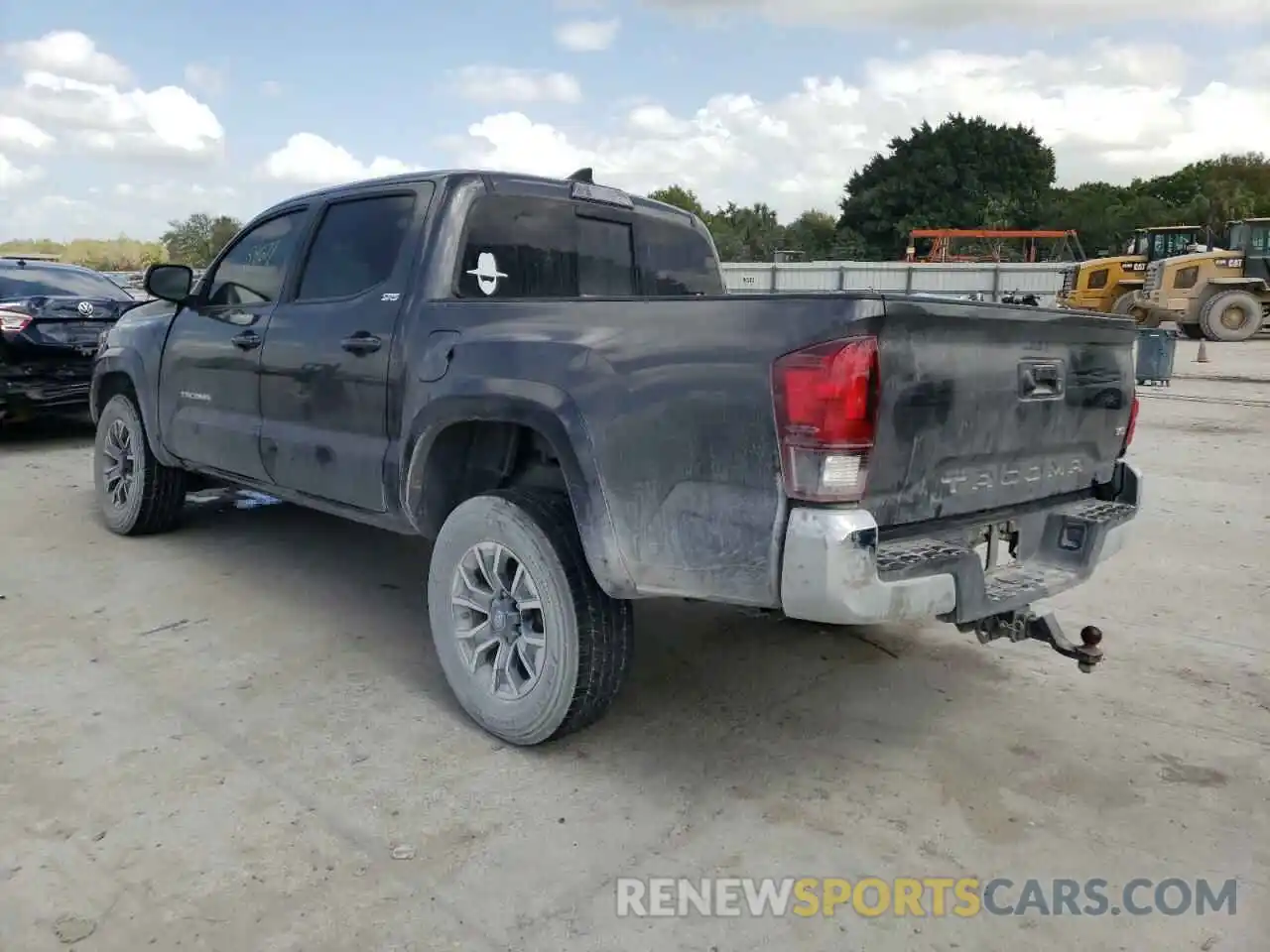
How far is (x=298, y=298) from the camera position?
4.25 m

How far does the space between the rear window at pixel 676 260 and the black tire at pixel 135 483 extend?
9.82 feet

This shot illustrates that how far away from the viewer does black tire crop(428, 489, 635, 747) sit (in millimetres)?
2998

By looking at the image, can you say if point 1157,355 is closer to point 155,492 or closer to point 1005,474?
point 1005,474

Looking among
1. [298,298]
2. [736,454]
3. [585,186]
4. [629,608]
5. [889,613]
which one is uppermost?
[585,186]

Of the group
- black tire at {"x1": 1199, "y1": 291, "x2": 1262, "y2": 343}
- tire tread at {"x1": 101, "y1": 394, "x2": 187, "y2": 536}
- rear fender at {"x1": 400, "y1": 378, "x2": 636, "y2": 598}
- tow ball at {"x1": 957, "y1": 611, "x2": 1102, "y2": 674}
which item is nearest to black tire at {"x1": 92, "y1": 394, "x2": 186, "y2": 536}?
tire tread at {"x1": 101, "y1": 394, "x2": 187, "y2": 536}

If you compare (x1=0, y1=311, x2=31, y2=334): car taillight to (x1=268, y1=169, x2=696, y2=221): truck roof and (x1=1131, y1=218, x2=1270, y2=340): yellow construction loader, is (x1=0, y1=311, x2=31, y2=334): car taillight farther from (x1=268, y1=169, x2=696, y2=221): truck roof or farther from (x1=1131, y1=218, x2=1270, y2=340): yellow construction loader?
(x1=1131, y1=218, x2=1270, y2=340): yellow construction loader

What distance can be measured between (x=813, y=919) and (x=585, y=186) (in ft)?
9.83

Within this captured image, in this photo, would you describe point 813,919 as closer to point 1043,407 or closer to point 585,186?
point 1043,407

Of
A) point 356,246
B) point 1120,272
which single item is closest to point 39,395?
point 356,246

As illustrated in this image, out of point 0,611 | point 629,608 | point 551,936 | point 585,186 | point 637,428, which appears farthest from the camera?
point 0,611

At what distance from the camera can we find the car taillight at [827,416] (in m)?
2.38

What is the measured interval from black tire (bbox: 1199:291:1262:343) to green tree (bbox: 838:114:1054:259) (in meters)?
33.2

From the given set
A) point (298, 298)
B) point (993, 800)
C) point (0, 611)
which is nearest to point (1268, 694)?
point (993, 800)

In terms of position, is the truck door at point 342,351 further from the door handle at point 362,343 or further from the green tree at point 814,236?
the green tree at point 814,236
